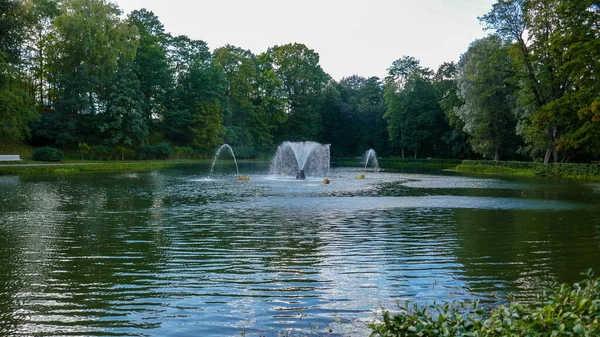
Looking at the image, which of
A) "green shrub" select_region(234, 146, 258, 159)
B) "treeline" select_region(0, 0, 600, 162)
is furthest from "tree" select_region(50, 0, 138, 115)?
"green shrub" select_region(234, 146, 258, 159)

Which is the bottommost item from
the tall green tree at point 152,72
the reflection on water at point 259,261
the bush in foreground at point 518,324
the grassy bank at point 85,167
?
the reflection on water at point 259,261

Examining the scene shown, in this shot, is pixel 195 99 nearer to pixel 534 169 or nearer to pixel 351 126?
pixel 351 126

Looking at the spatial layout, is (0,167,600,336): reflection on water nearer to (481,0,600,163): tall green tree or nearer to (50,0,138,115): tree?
(481,0,600,163): tall green tree

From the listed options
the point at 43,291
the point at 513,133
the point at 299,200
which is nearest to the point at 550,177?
the point at 513,133

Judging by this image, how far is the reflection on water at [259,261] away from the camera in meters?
6.22

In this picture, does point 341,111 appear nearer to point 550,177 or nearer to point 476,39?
point 476,39

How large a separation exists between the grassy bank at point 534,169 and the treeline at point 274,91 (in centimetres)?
179

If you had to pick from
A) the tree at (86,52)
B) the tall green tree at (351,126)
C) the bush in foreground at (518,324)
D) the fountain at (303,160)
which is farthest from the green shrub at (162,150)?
the bush in foreground at (518,324)

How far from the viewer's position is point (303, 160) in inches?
1540

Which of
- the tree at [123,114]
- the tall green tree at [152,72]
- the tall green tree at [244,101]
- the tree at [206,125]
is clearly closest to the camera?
the tree at [123,114]

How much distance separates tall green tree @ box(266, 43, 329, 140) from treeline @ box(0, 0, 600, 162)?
22 centimetres

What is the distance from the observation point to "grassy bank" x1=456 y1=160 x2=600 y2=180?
122 feet

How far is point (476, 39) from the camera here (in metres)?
56.8

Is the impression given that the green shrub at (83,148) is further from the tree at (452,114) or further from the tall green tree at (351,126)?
the tall green tree at (351,126)
